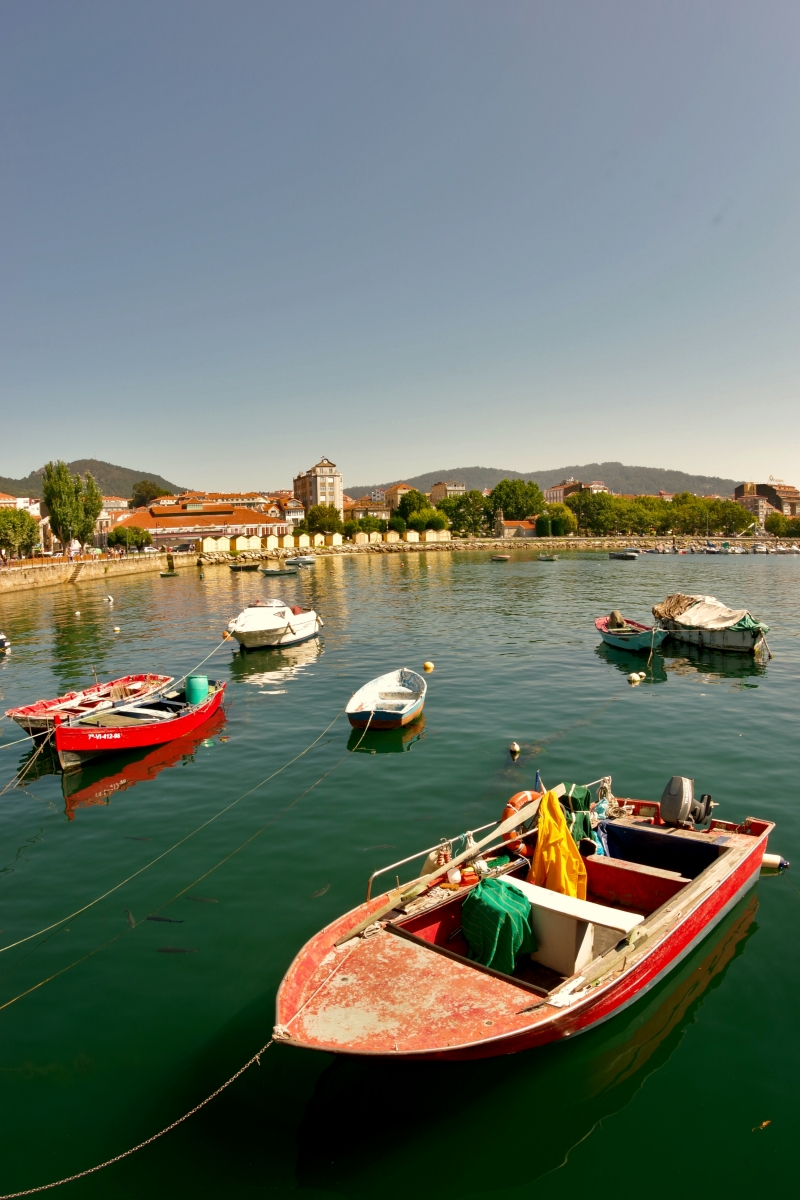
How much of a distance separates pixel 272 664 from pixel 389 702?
1330cm

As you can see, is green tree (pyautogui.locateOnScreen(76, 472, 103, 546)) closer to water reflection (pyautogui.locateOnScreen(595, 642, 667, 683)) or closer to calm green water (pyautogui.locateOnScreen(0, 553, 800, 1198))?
calm green water (pyautogui.locateOnScreen(0, 553, 800, 1198))

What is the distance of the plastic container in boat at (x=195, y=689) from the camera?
2284cm

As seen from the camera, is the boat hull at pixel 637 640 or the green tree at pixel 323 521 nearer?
the boat hull at pixel 637 640

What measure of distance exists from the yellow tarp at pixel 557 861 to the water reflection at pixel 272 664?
1928cm

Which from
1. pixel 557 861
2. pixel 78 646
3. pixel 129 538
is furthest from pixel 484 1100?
pixel 129 538

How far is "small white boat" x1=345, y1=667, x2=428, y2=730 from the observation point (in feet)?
70.0

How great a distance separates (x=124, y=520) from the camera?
526 ft

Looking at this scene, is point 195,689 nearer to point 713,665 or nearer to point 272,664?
point 272,664

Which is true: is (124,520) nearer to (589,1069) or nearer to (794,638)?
(794,638)

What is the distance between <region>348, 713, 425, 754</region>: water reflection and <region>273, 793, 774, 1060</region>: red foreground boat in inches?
370

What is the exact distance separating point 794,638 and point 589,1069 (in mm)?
38304

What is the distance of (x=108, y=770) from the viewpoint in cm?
1922

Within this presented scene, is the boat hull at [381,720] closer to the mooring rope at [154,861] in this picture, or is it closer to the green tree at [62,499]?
the mooring rope at [154,861]

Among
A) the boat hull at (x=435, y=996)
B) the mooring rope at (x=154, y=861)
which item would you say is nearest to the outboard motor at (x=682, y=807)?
the boat hull at (x=435, y=996)
